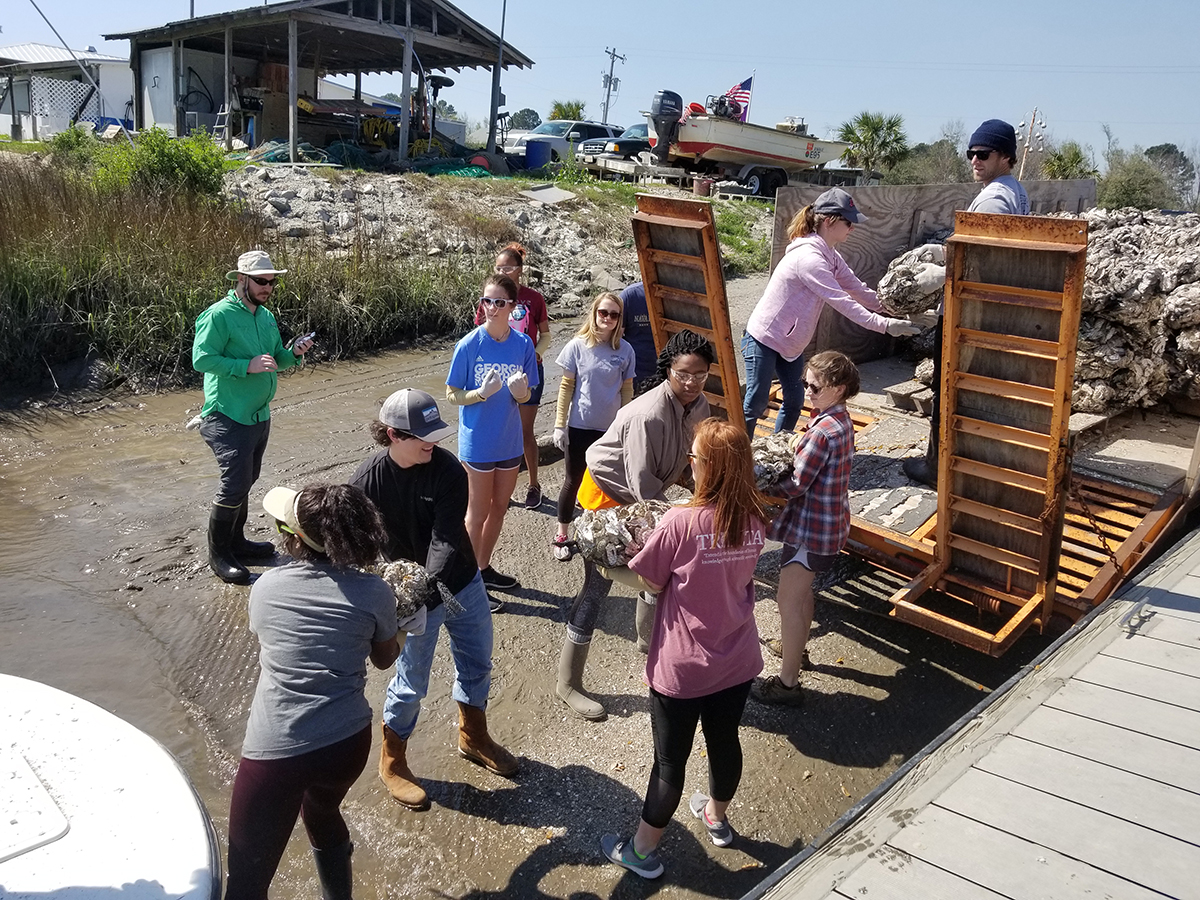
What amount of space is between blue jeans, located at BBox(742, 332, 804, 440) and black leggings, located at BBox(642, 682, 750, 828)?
2.45m

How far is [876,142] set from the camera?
3027cm

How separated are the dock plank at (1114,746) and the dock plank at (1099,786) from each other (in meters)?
0.04

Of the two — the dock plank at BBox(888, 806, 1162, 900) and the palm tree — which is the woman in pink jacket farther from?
the palm tree

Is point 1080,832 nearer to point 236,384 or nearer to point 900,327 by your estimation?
point 900,327

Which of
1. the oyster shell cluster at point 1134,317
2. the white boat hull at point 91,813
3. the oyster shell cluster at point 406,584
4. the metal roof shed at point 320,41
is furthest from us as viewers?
the metal roof shed at point 320,41

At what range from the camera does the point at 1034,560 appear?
4125 mm

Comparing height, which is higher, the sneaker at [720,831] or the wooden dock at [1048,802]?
the wooden dock at [1048,802]

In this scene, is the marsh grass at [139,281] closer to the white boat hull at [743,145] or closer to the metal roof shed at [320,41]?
the metal roof shed at [320,41]

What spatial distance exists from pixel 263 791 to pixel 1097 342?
232 inches

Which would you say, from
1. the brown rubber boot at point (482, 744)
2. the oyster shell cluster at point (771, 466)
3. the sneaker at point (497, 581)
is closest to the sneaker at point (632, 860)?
the brown rubber boot at point (482, 744)

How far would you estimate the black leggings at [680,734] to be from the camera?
294 centimetres

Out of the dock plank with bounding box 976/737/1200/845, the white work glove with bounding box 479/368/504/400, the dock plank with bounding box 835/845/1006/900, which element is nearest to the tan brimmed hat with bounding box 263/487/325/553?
the dock plank with bounding box 835/845/1006/900

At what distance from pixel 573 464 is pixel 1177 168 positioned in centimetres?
4290

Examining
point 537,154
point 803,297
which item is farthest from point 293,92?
point 803,297
